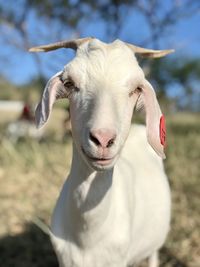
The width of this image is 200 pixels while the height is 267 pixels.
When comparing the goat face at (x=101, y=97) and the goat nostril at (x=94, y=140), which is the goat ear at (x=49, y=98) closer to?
the goat face at (x=101, y=97)

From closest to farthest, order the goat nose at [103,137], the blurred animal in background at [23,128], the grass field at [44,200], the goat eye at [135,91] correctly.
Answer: the goat nose at [103,137], the goat eye at [135,91], the grass field at [44,200], the blurred animal in background at [23,128]

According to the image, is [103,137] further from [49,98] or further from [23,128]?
[23,128]

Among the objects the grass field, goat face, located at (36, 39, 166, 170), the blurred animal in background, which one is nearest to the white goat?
goat face, located at (36, 39, 166, 170)

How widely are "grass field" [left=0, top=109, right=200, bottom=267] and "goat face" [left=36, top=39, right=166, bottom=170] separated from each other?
2025mm

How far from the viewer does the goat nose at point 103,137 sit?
1951 millimetres

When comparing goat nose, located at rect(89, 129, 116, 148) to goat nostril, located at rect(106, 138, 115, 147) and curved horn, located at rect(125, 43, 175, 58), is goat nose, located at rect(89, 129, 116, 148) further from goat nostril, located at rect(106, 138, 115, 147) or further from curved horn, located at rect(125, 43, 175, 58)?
curved horn, located at rect(125, 43, 175, 58)

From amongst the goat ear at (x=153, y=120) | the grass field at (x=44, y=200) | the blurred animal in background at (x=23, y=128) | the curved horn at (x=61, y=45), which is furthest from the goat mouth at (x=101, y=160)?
the blurred animal in background at (x=23, y=128)

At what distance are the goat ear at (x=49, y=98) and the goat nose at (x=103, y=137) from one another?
1.03ft

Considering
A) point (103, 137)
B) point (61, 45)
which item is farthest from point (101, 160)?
point (61, 45)

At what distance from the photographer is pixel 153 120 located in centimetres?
224

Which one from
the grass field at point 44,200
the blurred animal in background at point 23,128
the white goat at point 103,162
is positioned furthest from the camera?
the blurred animal in background at point 23,128

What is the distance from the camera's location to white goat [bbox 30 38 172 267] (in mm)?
2066

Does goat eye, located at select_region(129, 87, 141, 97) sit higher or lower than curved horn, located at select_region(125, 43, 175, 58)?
lower

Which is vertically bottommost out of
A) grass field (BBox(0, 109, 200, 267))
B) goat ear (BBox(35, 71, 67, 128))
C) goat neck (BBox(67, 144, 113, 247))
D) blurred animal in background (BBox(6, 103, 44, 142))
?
blurred animal in background (BBox(6, 103, 44, 142))
